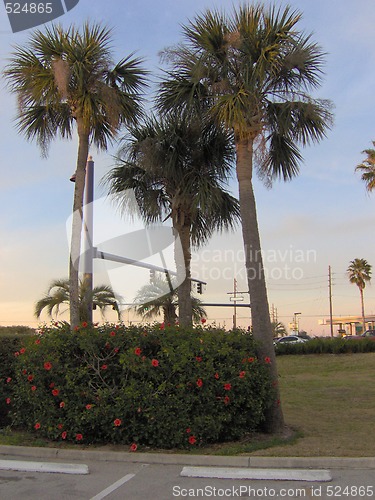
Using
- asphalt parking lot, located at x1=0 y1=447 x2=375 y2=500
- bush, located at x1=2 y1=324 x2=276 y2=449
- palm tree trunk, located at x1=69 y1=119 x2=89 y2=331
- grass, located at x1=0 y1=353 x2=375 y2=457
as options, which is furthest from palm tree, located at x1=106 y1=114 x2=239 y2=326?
asphalt parking lot, located at x1=0 y1=447 x2=375 y2=500

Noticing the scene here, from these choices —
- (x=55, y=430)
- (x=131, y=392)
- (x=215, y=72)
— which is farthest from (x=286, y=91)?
(x=55, y=430)

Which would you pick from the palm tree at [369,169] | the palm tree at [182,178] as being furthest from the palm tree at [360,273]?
the palm tree at [182,178]

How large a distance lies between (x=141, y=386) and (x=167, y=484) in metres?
1.72

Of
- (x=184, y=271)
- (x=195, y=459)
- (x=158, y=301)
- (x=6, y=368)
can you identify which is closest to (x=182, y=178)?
(x=184, y=271)

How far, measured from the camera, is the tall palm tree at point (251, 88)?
9.30 meters

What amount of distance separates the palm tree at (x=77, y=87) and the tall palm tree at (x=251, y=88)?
61.5 inches

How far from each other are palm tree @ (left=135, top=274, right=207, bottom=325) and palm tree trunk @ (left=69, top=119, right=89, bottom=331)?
12744 millimetres

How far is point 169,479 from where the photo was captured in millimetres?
6062

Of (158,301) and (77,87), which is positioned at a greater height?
(77,87)

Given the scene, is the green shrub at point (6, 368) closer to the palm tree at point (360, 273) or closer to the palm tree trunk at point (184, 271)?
the palm tree trunk at point (184, 271)

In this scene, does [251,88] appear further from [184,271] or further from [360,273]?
[360,273]

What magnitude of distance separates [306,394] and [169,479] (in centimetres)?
973

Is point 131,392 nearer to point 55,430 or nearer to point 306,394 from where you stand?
point 55,430

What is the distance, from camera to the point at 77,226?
11.4 meters
